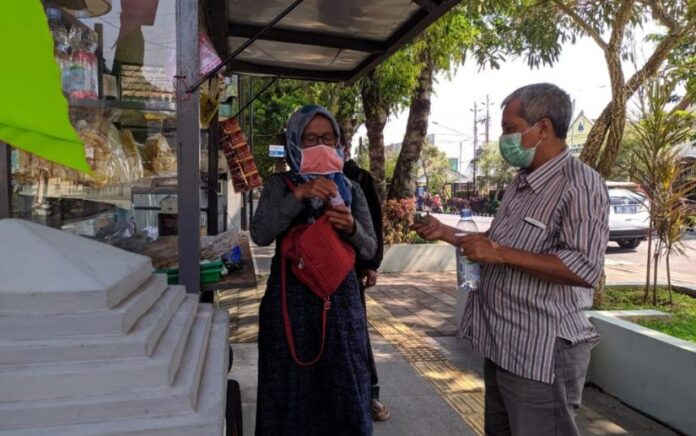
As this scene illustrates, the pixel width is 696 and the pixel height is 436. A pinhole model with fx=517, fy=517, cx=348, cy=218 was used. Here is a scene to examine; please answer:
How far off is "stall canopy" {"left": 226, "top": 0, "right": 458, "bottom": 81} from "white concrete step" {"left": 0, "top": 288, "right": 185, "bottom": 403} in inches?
73.2

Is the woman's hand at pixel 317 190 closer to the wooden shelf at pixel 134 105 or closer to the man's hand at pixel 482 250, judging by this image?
the man's hand at pixel 482 250

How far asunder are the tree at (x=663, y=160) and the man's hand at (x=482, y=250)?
4093 mm

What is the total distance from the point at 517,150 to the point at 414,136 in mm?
7893

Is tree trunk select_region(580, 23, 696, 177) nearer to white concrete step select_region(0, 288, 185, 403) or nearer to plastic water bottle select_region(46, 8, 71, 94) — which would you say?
plastic water bottle select_region(46, 8, 71, 94)

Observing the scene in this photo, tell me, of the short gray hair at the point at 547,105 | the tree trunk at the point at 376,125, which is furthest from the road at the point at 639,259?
the short gray hair at the point at 547,105

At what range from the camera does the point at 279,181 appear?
2146 millimetres

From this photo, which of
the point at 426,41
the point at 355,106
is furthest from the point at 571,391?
the point at 355,106

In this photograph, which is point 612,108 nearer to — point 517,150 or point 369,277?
point 369,277

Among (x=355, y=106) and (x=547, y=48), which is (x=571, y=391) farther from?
(x=355, y=106)

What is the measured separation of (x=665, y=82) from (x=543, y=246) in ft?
13.5

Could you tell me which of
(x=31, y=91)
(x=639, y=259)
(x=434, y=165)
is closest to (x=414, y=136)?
(x=639, y=259)

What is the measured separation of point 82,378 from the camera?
116cm

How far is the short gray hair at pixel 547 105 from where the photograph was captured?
1.77 m

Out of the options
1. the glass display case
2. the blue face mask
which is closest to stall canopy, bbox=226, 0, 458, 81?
the glass display case
